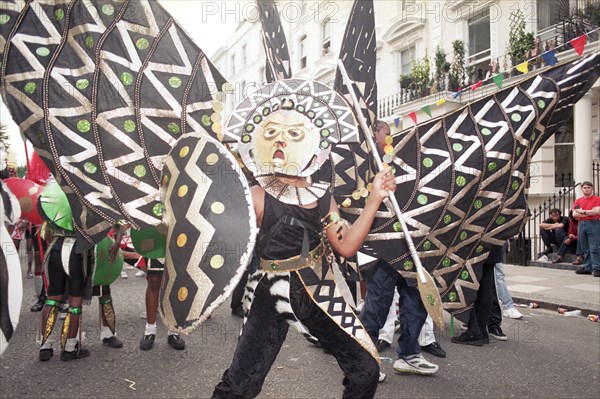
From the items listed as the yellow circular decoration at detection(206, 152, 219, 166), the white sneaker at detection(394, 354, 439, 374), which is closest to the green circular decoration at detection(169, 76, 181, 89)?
the yellow circular decoration at detection(206, 152, 219, 166)

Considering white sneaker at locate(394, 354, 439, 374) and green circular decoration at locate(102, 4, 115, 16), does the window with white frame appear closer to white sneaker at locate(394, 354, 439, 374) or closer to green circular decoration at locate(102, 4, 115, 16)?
white sneaker at locate(394, 354, 439, 374)

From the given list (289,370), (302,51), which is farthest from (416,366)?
(302,51)

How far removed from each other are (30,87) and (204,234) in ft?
3.84

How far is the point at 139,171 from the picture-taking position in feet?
8.38

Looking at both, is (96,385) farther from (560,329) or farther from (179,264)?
(560,329)

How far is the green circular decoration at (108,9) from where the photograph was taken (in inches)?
99.6

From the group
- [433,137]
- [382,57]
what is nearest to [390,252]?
[433,137]

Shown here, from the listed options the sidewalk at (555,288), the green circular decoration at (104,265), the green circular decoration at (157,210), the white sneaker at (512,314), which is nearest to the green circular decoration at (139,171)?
the green circular decoration at (157,210)

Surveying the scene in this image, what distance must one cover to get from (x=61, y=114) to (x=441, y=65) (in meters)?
14.3

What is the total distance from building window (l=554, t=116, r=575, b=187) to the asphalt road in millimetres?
9140

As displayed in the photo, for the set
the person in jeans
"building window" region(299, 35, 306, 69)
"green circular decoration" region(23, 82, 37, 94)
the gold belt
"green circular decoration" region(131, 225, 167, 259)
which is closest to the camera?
"green circular decoration" region(23, 82, 37, 94)

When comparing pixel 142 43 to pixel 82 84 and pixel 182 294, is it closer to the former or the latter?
pixel 82 84

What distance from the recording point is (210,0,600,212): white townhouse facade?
40.0 ft

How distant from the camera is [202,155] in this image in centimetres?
217
